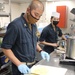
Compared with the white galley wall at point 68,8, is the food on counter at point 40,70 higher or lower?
lower

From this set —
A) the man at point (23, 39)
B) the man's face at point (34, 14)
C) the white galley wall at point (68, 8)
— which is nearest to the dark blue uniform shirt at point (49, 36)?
the man at point (23, 39)

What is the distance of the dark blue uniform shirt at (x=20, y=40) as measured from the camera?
1.53m

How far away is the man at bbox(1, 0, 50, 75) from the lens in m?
1.52

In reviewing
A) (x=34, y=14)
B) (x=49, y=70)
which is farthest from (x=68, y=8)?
(x=49, y=70)

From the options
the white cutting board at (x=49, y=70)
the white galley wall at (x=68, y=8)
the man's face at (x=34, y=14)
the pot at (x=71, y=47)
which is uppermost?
the white galley wall at (x=68, y=8)

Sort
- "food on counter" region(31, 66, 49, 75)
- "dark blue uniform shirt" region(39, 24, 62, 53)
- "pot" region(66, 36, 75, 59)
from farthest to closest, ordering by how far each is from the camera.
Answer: "dark blue uniform shirt" region(39, 24, 62, 53), "pot" region(66, 36, 75, 59), "food on counter" region(31, 66, 49, 75)

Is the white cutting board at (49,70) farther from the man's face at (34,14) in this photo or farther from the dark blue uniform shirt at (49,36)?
the dark blue uniform shirt at (49,36)

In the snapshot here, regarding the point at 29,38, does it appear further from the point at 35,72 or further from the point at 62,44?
the point at 62,44

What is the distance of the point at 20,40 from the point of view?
1605mm

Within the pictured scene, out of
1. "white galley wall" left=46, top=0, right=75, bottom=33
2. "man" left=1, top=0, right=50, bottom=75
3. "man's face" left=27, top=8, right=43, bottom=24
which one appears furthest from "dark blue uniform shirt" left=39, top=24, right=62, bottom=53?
"white galley wall" left=46, top=0, right=75, bottom=33

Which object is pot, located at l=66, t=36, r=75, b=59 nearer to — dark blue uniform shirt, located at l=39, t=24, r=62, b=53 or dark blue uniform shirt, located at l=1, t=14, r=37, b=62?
dark blue uniform shirt, located at l=1, t=14, r=37, b=62

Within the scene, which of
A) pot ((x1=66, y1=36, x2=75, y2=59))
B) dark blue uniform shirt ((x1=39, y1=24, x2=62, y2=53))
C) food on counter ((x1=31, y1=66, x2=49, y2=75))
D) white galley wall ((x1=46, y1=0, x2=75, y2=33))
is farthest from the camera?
white galley wall ((x1=46, y1=0, x2=75, y2=33))

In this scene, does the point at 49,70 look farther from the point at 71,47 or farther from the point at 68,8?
the point at 68,8

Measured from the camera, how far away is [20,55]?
163cm
